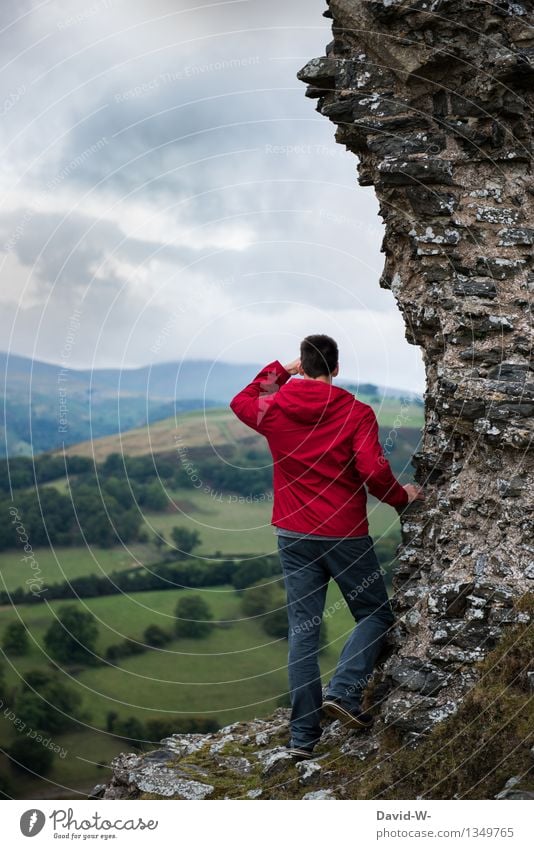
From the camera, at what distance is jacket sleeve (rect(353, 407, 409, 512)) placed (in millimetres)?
7211

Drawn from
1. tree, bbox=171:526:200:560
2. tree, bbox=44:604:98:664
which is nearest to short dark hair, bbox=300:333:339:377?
tree, bbox=44:604:98:664

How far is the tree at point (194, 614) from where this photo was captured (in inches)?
1227

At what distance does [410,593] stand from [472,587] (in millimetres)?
686

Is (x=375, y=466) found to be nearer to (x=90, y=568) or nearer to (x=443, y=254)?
(x=443, y=254)

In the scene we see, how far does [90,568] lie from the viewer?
119 feet

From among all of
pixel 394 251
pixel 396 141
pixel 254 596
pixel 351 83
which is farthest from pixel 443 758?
pixel 254 596

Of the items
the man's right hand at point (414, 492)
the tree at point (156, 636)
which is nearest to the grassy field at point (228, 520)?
the tree at point (156, 636)

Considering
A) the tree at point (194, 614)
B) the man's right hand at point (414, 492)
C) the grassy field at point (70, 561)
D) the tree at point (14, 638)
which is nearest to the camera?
the man's right hand at point (414, 492)

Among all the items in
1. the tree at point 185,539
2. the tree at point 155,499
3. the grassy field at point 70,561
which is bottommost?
the grassy field at point 70,561

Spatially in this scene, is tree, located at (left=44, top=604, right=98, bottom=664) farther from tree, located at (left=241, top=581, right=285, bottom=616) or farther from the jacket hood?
the jacket hood

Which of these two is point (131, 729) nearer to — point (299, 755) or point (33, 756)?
point (33, 756)

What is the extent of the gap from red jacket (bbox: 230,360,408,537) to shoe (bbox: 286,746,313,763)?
184 centimetres

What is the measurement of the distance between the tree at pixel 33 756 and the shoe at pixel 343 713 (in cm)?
2461

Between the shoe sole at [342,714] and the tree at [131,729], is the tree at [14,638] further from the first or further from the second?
the shoe sole at [342,714]
